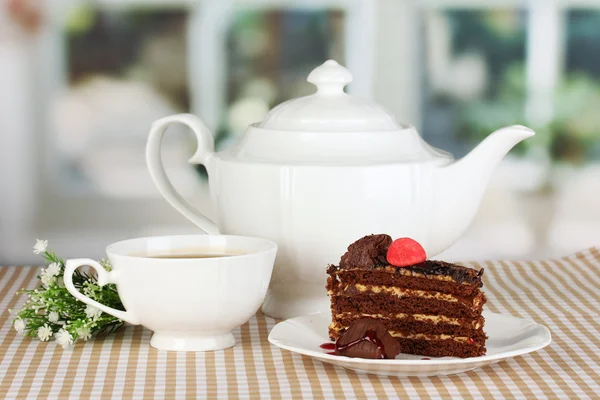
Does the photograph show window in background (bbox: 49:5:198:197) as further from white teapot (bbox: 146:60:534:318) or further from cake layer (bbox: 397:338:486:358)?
cake layer (bbox: 397:338:486:358)

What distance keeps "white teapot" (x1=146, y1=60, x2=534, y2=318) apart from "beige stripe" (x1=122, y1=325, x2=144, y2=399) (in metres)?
0.17

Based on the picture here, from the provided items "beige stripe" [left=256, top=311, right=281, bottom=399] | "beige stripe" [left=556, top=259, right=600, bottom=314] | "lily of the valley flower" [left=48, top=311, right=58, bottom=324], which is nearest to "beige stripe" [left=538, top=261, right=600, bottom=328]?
"beige stripe" [left=556, top=259, right=600, bottom=314]

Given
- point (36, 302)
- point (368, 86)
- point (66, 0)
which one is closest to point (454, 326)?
point (36, 302)

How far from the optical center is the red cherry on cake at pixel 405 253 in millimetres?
923

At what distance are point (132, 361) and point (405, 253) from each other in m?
0.29

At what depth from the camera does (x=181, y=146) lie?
2.32 m

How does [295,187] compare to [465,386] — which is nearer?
[465,386]

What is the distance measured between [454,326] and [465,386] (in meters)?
0.09

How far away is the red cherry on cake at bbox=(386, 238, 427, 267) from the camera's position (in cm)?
92

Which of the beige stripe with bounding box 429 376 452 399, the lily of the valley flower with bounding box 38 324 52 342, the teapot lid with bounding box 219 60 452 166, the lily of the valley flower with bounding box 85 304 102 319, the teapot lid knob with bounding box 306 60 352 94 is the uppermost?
the teapot lid knob with bounding box 306 60 352 94

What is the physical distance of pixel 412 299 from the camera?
0.94 meters

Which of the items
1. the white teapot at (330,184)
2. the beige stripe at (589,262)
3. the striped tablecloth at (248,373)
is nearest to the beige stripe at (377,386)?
the striped tablecloth at (248,373)

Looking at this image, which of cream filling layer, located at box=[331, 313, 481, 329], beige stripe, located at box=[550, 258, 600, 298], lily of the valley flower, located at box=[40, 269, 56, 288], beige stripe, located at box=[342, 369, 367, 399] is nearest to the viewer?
beige stripe, located at box=[342, 369, 367, 399]

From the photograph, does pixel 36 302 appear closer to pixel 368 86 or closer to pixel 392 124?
pixel 392 124
